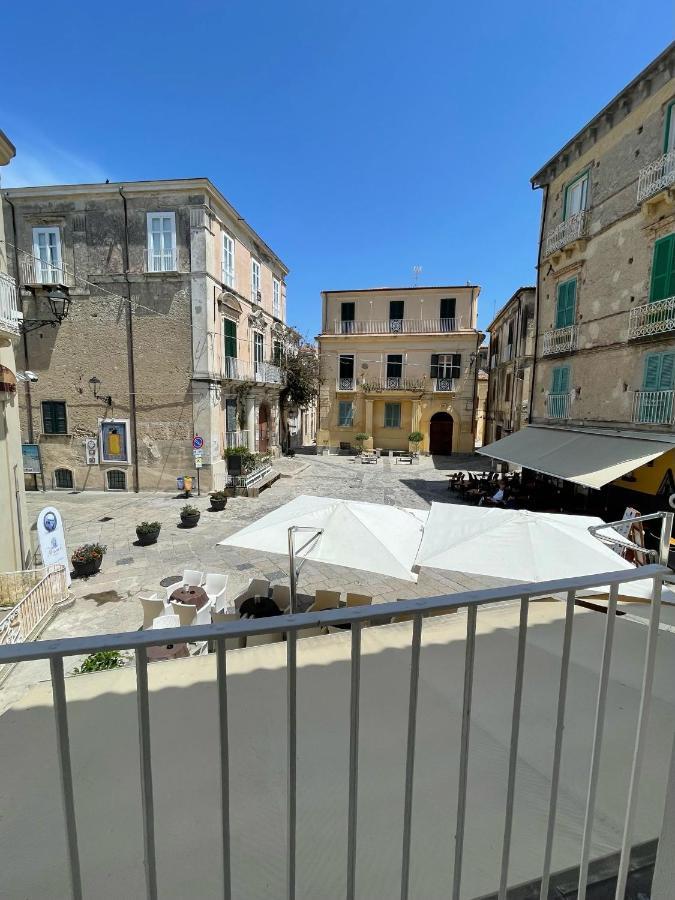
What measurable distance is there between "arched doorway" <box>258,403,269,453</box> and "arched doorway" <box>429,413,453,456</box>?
11647 millimetres

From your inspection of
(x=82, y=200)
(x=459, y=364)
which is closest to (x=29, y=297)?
(x=82, y=200)

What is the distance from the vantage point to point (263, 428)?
22.7m

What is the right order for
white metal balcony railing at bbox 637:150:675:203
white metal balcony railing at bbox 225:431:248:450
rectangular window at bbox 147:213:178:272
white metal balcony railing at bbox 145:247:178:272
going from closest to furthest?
white metal balcony railing at bbox 637:150:675:203 < rectangular window at bbox 147:213:178:272 < white metal balcony railing at bbox 145:247:178:272 < white metal balcony railing at bbox 225:431:248:450

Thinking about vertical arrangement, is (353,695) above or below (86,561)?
above

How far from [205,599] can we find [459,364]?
2366 cm

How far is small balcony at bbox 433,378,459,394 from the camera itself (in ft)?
87.2

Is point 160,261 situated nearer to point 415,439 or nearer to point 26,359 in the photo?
point 26,359

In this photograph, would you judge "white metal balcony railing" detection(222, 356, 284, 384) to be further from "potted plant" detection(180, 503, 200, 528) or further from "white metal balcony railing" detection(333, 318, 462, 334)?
"potted plant" detection(180, 503, 200, 528)

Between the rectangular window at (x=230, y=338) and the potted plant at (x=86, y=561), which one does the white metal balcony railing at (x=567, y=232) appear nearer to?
the rectangular window at (x=230, y=338)

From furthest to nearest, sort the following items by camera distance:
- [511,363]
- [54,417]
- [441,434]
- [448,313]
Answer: [441,434]
[448,313]
[511,363]
[54,417]

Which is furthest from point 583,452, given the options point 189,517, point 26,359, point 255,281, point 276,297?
point 26,359

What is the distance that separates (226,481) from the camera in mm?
17531

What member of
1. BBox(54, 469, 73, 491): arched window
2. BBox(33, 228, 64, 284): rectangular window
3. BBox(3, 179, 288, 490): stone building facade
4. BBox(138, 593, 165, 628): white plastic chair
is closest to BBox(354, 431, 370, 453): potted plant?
BBox(3, 179, 288, 490): stone building facade

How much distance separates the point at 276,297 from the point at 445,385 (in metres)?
11.7
